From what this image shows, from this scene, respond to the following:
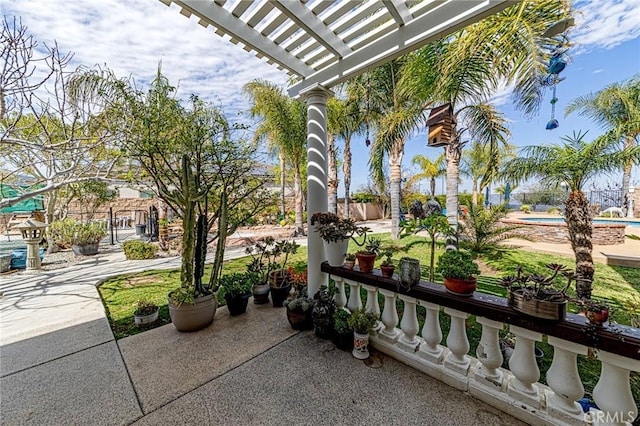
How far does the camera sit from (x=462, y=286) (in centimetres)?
178

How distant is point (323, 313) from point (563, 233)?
30.7 ft

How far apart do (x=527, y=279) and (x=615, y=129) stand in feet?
12.0

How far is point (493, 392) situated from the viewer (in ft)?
5.48

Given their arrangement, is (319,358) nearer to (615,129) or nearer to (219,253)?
(219,253)

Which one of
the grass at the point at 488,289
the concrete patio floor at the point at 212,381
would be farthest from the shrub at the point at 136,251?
the concrete patio floor at the point at 212,381

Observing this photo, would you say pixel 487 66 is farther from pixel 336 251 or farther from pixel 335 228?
pixel 336 251

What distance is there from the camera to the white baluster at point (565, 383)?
139 cm

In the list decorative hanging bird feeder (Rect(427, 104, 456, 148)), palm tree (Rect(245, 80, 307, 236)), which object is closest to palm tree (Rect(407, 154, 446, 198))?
palm tree (Rect(245, 80, 307, 236))

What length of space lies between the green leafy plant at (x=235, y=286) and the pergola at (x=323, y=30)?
1006 millimetres

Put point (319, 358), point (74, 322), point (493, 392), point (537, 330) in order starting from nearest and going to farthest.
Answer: point (537, 330) < point (493, 392) < point (319, 358) < point (74, 322)

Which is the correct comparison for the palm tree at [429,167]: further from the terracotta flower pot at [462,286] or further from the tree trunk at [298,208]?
the terracotta flower pot at [462,286]

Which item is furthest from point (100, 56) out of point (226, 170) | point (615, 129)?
point (615, 129)

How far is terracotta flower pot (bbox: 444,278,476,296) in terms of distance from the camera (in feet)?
5.82

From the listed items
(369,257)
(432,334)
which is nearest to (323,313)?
(369,257)
